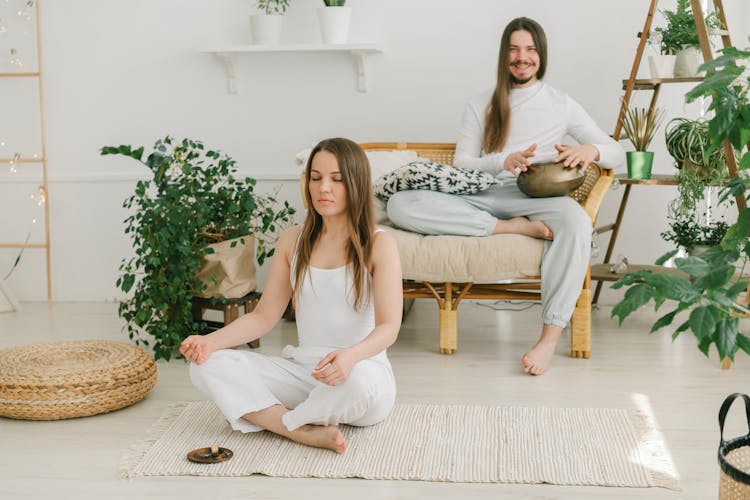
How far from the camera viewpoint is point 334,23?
12.8 feet

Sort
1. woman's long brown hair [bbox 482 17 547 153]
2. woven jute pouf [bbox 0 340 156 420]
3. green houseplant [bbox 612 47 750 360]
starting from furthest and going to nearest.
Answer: woman's long brown hair [bbox 482 17 547 153]
woven jute pouf [bbox 0 340 156 420]
green houseplant [bbox 612 47 750 360]

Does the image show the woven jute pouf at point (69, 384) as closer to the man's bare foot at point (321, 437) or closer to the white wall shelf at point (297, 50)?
the man's bare foot at point (321, 437)

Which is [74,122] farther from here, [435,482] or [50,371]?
[435,482]

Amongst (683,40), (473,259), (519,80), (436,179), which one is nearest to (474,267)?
(473,259)

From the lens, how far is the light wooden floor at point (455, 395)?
6.72 ft

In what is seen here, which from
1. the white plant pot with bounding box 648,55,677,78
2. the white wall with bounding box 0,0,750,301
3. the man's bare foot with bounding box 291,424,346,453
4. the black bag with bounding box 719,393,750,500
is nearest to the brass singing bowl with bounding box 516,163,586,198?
the white plant pot with bounding box 648,55,677,78

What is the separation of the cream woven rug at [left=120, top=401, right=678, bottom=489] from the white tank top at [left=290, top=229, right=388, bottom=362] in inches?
9.2

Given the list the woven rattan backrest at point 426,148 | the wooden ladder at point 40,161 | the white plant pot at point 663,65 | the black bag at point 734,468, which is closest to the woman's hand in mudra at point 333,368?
the black bag at point 734,468

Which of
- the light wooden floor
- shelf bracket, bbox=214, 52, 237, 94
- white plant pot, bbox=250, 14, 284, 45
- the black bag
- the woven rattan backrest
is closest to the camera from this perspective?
the black bag

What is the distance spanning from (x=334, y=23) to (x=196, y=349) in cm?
206

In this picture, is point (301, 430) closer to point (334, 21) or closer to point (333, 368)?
point (333, 368)

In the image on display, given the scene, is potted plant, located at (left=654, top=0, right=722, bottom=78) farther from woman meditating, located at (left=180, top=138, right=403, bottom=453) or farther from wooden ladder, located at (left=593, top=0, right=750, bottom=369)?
woman meditating, located at (left=180, top=138, right=403, bottom=453)

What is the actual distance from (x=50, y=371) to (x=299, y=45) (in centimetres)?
192

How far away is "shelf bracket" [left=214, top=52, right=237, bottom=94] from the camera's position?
408 centimetres
